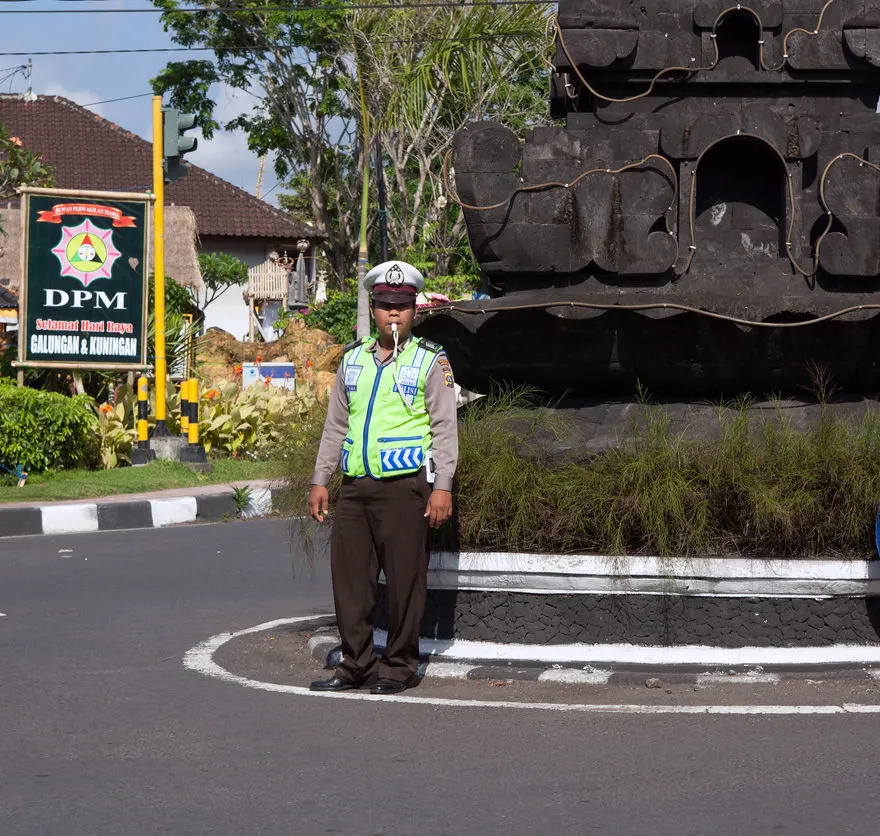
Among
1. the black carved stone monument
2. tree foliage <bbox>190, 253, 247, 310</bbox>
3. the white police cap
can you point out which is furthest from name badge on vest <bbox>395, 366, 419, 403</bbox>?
tree foliage <bbox>190, 253, 247, 310</bbox>

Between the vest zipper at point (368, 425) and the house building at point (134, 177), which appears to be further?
the house building at point (134, 177)

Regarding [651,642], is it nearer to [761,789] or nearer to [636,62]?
[761,789]

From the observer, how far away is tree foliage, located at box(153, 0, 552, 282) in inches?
1135

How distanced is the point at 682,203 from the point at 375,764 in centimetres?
347

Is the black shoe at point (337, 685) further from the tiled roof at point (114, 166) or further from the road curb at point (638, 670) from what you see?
the tiled roof at point (114, 166)

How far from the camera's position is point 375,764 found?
476 cm

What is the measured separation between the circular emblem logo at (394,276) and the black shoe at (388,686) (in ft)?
5.16

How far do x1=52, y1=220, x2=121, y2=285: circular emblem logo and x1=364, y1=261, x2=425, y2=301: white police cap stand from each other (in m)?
11.1

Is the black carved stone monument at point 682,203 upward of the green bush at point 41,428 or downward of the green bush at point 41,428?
upward

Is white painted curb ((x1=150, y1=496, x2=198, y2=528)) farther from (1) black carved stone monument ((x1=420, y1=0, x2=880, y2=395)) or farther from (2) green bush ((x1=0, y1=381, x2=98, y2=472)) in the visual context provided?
(1) black carved stone monument ((x1=420, y1=0, x2=880, y2=395))

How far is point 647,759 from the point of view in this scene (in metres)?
4.79

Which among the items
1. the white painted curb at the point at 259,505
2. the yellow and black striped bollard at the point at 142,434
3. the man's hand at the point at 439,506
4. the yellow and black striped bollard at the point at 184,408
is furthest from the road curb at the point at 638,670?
the yellow and black striped bollard at the point at 184,408

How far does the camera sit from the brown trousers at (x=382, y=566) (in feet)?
19.4

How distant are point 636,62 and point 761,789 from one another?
3.93 m
